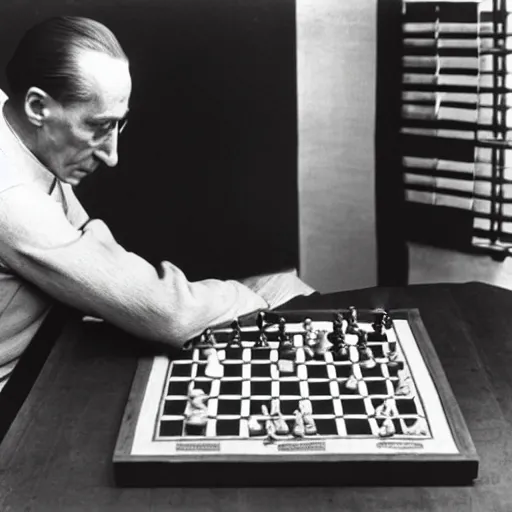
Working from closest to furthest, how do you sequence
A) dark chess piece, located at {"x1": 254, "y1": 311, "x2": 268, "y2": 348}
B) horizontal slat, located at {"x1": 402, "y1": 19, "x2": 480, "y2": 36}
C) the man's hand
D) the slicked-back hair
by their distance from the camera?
dark chess piece, located at {"x1": 254, "y1": 311, "x2": 268, "y2": 348}
the slicked-back hair
the man's hand
horizontal slat, located at {"x1": 402, "y1": 19, "x2": 480, "y2": 36}

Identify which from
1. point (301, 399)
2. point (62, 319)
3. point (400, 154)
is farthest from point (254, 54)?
point (301, 399)

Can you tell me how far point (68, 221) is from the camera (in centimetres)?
168

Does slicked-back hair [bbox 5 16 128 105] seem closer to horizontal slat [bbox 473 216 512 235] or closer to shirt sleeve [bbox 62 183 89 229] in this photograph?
shirt sleeve [bbox 62 183 89 229]

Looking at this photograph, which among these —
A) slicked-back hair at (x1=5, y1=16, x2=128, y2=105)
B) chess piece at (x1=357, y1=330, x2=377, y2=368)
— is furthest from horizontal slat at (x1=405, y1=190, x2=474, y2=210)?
slicked-back hair at (x1=5, y1=16, x2=128, y2=105)

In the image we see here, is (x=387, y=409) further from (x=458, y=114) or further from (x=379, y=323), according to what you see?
(x=458, y=114)

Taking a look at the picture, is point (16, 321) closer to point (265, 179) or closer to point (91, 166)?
point (91, 166)

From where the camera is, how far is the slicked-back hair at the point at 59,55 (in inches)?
68.1

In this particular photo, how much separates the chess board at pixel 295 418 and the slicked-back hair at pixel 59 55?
0.58 metres

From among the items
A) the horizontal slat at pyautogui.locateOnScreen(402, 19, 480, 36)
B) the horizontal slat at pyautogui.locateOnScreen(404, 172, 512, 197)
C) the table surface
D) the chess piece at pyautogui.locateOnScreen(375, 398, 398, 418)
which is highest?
the horizontal slat at pyautogui.locateOnScreen(402, 19, 480, 36)

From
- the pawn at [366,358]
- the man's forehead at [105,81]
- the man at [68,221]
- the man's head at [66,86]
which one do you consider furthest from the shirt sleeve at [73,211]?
the pawn at [366,358]

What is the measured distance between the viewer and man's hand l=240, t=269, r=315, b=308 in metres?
2.13

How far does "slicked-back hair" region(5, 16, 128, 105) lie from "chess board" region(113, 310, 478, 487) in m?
0.58

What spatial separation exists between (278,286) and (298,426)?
3.26 ft

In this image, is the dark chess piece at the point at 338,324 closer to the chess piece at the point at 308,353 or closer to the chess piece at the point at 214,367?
the chess piece at the point at 308,353
